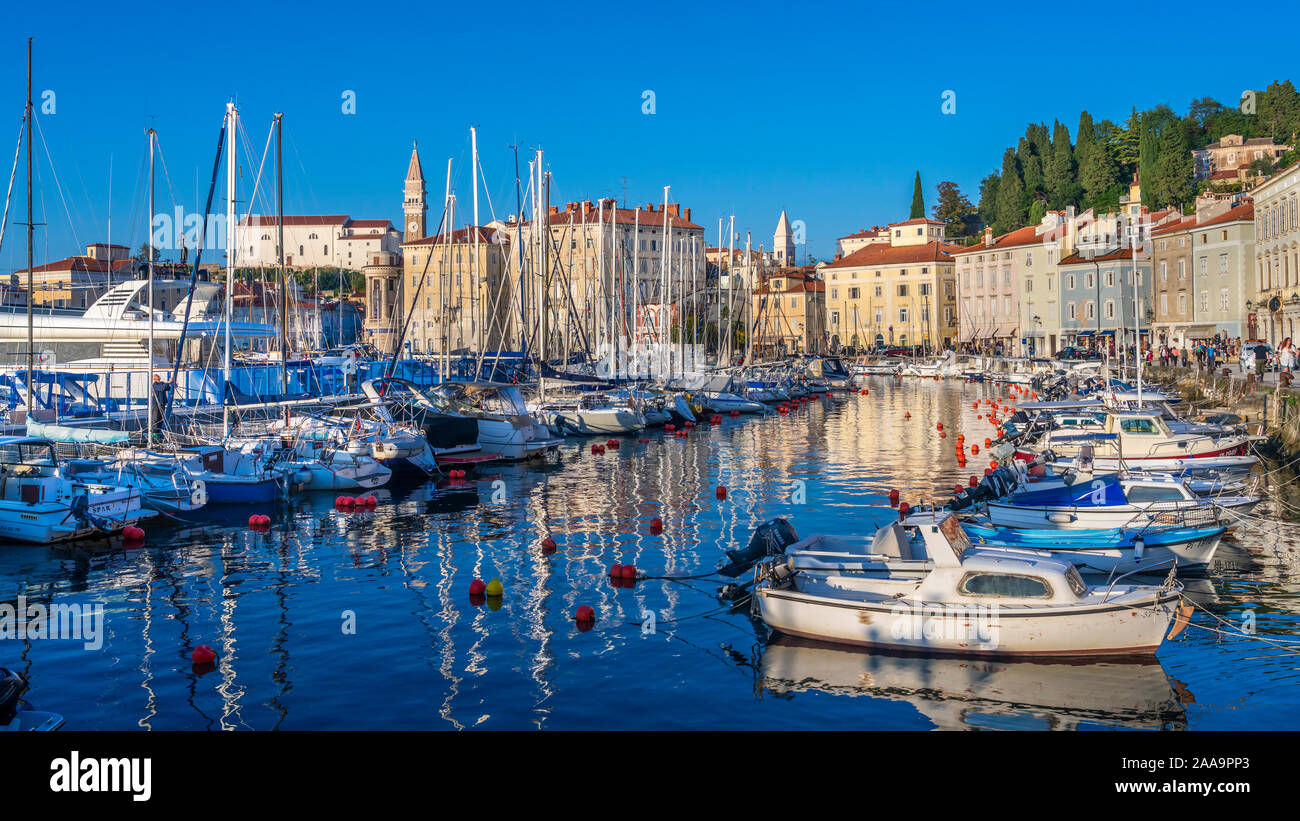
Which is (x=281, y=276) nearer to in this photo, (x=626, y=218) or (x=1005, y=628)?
(x=1005, y=628)

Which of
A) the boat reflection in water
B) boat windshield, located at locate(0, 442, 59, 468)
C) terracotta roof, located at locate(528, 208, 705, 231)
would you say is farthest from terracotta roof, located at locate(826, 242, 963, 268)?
the boat reflection in water

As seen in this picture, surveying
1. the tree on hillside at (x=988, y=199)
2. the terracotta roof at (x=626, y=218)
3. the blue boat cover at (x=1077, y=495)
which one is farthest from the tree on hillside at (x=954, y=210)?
the blue boat cover at (x=1077, y=495)

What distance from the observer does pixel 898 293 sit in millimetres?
136375

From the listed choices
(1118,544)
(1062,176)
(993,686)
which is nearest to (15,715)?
(993,686)

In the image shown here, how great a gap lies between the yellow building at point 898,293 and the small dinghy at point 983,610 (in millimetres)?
114272

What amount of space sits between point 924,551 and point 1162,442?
17650 millimetres

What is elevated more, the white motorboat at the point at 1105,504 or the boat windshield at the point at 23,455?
the boat windshield at the point at 23,455

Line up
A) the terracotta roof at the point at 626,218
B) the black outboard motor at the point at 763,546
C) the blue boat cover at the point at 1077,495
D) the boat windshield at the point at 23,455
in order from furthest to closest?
the terracotta roof at the point at 626,218 → the boat windshield at the point at 23,455 → the blue boat cover at the point at 1077,495 → the black outboard motor at the point at 763,546

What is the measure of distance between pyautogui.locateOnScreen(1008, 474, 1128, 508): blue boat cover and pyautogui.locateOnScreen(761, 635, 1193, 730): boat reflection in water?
7.52 m

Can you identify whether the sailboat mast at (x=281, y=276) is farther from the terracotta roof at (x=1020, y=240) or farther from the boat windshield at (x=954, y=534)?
the terracotta roof at (x=1020, y=240)

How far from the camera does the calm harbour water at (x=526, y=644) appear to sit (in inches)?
595

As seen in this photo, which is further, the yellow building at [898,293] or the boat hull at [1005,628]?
the yellow building at [898,293]

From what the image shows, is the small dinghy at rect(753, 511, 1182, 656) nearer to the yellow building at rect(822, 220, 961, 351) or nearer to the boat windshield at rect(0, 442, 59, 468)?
the boat windshield at rect(0, 442, 59, 468)

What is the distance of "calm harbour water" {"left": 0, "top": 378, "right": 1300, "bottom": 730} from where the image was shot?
49.5 feet
